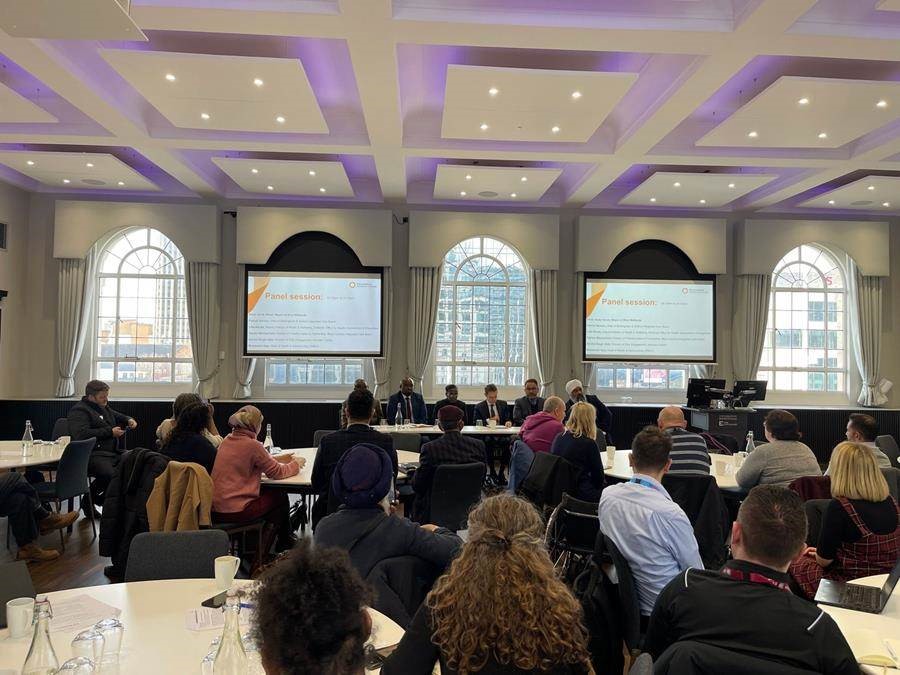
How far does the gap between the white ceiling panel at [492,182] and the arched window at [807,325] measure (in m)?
4.81

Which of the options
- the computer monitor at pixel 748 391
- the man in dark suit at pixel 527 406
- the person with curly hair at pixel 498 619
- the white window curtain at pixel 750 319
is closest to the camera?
the person with curly hair at pixel 498 619

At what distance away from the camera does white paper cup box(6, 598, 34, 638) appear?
1.78 metres

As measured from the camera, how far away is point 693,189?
880cm

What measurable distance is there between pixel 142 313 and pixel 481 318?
564cm

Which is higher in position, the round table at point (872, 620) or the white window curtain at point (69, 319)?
the white window curtain at point (69, 319)

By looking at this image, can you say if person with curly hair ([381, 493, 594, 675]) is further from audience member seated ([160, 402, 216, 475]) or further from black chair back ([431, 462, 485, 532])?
audience member seated ([160, 402, 216, 475])

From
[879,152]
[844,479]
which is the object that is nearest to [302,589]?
[844,479]

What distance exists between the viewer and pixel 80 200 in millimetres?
9523

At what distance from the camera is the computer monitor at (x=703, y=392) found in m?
8.89

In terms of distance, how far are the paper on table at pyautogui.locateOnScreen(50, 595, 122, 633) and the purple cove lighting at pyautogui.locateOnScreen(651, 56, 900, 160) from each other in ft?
21.4

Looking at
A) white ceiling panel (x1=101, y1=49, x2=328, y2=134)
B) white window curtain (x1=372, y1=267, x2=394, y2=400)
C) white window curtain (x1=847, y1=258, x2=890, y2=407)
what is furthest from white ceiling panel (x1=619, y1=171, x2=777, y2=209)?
white ceiling panel (x1=101, y1=49, x2=328, y2=134)

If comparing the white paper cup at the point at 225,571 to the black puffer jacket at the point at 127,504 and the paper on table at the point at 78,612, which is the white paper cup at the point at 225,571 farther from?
the black puffer jacket at the point at 127,504

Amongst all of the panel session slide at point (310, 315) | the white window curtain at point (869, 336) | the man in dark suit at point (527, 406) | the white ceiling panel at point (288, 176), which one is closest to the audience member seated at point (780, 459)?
the man in dark suit at point (527, 406)

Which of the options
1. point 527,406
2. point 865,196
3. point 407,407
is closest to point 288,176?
point 407,407
